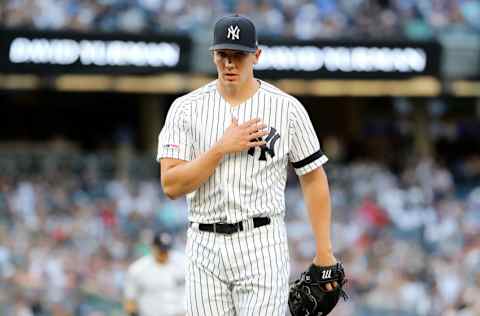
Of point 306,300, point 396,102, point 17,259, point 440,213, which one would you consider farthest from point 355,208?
point 306,300

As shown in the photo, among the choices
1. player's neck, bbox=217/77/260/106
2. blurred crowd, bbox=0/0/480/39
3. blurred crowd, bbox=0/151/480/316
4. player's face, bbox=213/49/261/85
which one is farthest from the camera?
blurred crowd, bbox=0/0/480/39

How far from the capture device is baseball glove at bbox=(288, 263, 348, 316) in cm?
510

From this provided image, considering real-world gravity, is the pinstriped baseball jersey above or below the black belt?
above

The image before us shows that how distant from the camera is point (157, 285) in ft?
30.6

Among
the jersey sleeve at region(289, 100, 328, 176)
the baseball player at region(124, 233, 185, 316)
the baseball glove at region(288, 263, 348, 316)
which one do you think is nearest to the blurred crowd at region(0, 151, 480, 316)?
the baseball player at region(124, 233, 185, 316)

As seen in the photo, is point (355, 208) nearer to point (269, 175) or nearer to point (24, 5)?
point (24, 5)

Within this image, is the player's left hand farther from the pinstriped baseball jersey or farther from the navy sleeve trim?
the navy sleeve trim

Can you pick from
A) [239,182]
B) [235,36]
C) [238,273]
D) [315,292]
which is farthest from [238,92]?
[315,292]

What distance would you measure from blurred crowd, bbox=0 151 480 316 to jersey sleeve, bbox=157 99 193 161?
21.9 feet

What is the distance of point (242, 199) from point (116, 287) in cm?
890

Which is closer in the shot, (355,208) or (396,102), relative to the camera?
(355,208)

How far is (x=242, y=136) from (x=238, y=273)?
1.95 feet

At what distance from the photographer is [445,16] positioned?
760 inches

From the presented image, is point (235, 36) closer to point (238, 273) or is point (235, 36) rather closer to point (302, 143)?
point (302, 143)
